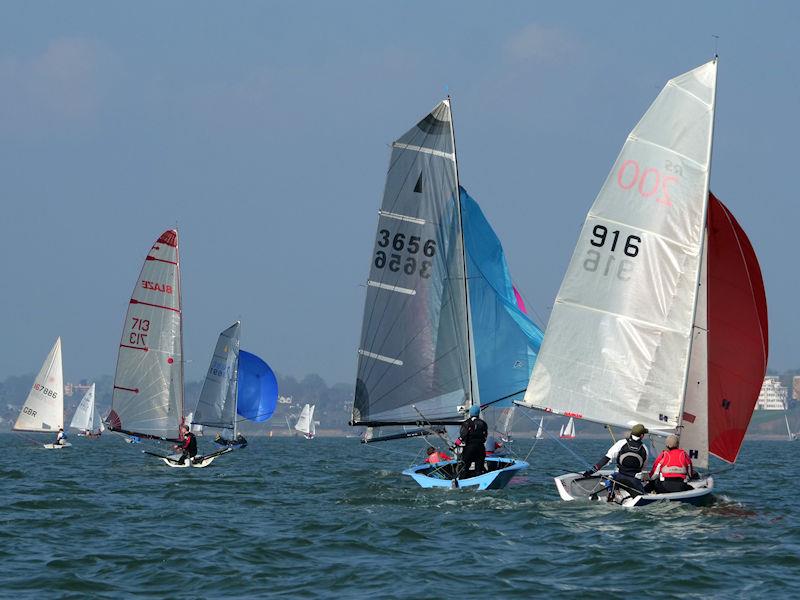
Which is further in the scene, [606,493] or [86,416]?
[86,416]

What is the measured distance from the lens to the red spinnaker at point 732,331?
2358cm

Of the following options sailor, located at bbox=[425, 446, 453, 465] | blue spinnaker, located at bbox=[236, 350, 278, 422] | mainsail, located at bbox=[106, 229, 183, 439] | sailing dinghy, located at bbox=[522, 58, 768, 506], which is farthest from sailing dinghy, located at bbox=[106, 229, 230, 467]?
sailing dinghy, located at bbox=[522, 58, 768, 506]

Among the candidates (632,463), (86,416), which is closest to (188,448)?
(632,463)

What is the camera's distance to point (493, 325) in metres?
34.2

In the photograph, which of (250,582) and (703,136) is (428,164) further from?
(250,582)

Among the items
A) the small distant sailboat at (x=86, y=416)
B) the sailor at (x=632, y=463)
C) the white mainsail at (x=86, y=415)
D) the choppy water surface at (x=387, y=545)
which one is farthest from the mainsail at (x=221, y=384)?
the white mainsail at (x=86, y=415)

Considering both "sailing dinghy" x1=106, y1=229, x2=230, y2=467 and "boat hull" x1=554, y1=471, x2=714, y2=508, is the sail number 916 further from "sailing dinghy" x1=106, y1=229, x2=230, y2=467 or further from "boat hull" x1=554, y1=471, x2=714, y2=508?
"sailing dinghy" x1=106, y1=229, x2=230, y2=467

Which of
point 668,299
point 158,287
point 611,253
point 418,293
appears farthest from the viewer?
point 158,287

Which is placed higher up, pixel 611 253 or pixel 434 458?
pixel 611 253

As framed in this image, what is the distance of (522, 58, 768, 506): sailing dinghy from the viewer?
76.7ft

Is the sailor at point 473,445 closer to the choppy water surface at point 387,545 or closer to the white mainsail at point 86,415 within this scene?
the choppy water surface at point 387,545

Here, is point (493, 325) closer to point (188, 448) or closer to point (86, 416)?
point (188, 448)

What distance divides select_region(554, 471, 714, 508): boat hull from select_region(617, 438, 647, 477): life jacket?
0.44 meters

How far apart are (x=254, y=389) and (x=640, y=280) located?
4147cm
